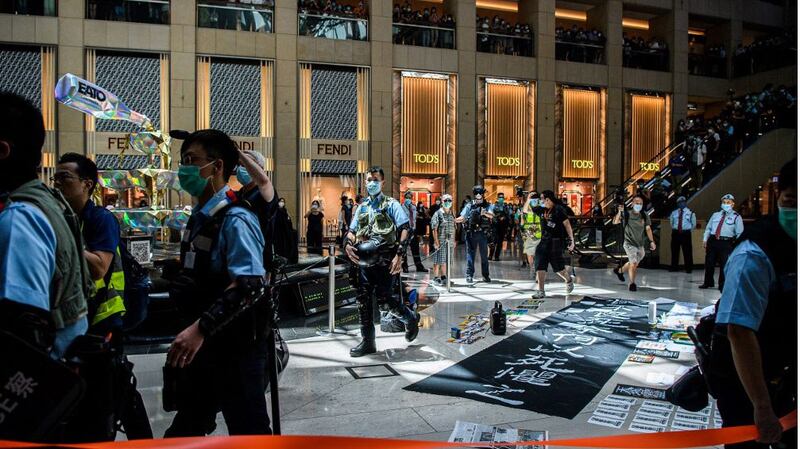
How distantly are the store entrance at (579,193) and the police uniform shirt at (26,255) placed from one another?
23.2 meters

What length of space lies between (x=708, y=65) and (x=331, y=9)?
17014mm

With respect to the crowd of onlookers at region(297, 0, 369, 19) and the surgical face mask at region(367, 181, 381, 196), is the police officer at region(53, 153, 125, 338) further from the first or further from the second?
the crowd of onlookers at region(297, 0, 369, 19)

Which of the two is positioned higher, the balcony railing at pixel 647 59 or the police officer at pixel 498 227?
the balcony railing at pixel 647 59

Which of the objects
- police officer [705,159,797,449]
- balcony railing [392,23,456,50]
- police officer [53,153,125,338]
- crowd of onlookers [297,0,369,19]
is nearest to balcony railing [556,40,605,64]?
balcony railing [392,23,456,50]

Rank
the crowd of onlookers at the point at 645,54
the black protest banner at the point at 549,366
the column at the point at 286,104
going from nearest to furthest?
the black protest banner at the point at 549,366
the column at the point at 286,104
the crowd of onlookers at the point at 645,54

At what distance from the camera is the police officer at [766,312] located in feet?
6.47

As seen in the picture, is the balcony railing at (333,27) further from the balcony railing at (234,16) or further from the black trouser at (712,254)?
the black trouser at (712,254)

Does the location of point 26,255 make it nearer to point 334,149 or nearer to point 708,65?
point 334,149

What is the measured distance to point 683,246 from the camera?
12781mm

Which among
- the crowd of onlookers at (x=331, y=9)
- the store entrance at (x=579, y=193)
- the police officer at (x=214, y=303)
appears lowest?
the police officer at (x=214, y=303)

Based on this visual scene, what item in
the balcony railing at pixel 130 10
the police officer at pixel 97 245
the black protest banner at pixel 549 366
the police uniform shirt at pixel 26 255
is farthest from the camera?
the balcony railing at pixel 130 10

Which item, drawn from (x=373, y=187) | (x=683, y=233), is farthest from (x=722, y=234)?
(x=373, y=187)

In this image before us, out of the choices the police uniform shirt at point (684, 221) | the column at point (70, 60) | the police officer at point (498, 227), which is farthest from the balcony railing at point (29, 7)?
the police uniform shirt at point (684, 221)

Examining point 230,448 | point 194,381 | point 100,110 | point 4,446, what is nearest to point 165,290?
point 100,110
